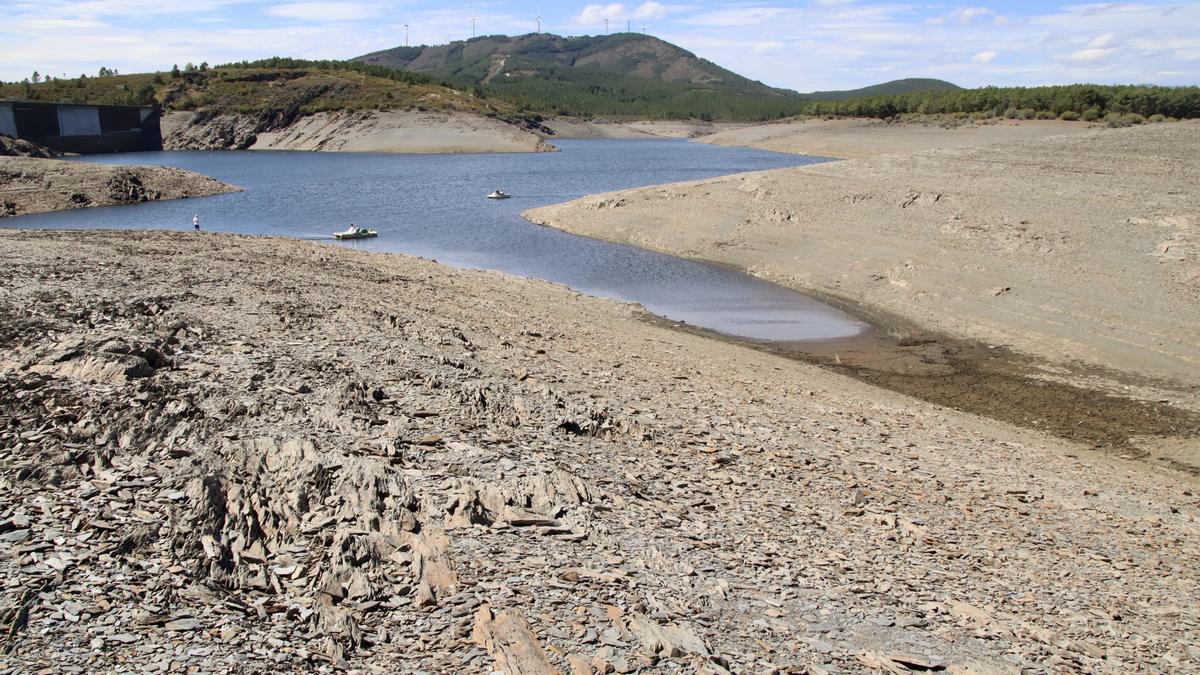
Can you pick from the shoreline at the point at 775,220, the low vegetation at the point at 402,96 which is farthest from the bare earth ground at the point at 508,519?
the low vegetation at the point at 402,96

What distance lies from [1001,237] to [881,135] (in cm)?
6240

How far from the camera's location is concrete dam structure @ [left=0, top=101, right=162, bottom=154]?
7962 centimetres

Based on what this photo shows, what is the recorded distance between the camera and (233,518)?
7.33m

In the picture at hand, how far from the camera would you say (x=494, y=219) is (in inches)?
1681

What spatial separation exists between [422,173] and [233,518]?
221ft

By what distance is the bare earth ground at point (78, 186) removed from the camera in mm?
44250

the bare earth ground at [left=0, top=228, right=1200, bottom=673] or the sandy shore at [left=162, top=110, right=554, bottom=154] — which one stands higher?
the sandy shore at [left=162, top=110, right=554, bottom=154]

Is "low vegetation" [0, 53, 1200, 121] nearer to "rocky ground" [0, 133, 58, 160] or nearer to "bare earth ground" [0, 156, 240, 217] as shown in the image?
"rocky ground" [0, 133, 58, 160]

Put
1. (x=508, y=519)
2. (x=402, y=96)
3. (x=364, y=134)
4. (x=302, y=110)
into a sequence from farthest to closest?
1. (x=402, y=96)
2. (x=302, y=110)
3. (x=364, y=134)
4. (x=508, y=519)

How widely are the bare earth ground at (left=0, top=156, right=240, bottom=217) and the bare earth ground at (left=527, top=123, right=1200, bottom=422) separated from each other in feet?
80.0

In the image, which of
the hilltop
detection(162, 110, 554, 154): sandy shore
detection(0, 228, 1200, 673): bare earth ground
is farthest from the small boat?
the hilltop

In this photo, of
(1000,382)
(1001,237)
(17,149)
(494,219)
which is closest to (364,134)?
(17,149)

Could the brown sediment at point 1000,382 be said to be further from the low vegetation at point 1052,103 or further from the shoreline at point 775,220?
the low vegetation at point 1052,103

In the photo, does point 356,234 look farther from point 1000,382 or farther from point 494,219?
point 1000,382
